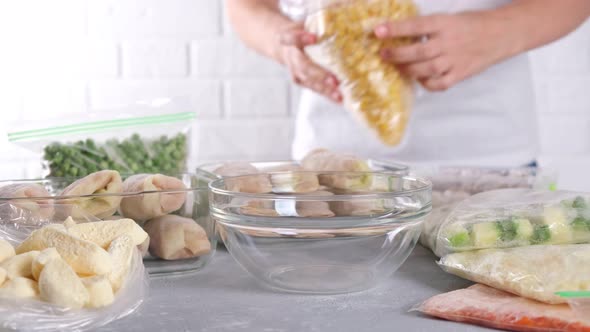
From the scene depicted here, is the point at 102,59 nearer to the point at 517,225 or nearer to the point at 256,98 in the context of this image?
the point at 256,98

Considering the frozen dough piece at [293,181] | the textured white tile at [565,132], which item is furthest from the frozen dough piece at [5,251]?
the textured white tile at [565,132]

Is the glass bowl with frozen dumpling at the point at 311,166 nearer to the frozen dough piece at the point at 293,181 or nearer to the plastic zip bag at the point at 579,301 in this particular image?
the frozen dough piece at the point at 293,181

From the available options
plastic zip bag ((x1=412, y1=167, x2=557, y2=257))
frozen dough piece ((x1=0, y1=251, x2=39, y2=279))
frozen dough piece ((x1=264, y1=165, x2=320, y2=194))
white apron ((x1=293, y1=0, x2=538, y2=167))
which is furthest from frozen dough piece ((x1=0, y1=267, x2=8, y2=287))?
white apron ((x1=293, y1=0, x2=538, y2=167))

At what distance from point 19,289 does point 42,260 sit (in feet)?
0.07

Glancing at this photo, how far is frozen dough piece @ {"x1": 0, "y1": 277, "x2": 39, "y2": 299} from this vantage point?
43cm

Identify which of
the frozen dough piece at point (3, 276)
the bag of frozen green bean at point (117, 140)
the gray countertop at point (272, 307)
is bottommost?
the gray countertop at point (272, 307)

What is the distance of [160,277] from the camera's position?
23.5 inches

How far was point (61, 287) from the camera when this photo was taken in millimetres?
423

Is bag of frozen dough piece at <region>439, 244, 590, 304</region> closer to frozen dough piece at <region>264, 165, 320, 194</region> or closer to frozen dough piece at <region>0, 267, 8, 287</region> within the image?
frozen dough piece at <region>264, 165, 320, 194</region>

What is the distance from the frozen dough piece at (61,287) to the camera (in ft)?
1.39

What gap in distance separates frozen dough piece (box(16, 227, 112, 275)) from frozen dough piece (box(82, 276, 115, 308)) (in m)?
0.01

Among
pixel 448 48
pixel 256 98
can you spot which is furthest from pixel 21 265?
pixel 256 98

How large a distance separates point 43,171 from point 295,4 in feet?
1.39

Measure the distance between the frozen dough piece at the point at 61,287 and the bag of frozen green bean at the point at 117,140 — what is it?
0.38 m
